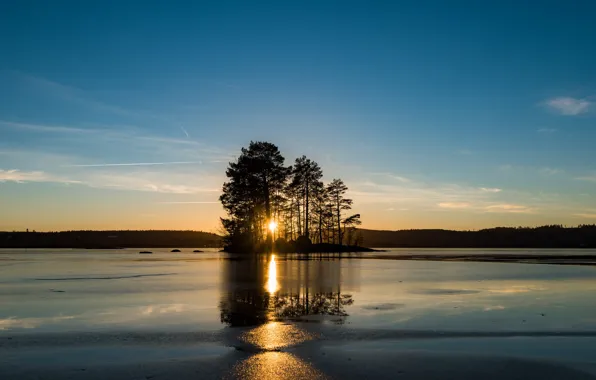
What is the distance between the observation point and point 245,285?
1069 inches

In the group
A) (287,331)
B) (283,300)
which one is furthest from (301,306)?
(287,331)

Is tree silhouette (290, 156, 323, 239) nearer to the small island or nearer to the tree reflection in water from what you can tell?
the small island

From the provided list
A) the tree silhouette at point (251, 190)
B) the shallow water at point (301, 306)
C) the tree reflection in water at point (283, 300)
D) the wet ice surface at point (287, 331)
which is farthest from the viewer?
the tree silhouette at point (251, 190)

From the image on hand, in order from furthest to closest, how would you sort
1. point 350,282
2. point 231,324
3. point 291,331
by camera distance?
point 350,282, point 231,324, point 291,331

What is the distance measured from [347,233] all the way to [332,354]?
106088 mm

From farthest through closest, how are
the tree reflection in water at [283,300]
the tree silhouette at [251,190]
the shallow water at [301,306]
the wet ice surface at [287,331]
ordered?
the tree silhouette at [251,190] → the tree reflection in water at [283,300] → the shallow water at [301,306] → the wet ice surface at [287,331]

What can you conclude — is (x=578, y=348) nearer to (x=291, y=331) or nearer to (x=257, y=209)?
(x=291, y=331)

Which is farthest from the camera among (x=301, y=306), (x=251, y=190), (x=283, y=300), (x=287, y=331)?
(x=251, y=190)

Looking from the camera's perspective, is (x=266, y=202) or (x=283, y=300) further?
(x=266, y=202)

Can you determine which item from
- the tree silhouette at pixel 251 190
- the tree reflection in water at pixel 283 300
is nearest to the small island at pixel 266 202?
the tree silhouette at pixel 251 190

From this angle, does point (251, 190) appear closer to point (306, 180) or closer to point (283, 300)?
point (306, 180)

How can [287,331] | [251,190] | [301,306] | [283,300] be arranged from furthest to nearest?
[251,190], [283,300], [301,306], [287,331]

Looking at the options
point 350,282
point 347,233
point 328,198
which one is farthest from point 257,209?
point 350,282

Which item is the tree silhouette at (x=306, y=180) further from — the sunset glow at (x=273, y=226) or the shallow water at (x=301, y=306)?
the shallow water at (x=301, y=306)
